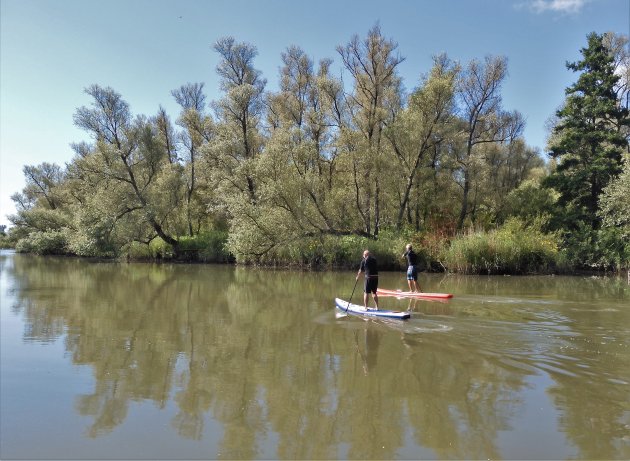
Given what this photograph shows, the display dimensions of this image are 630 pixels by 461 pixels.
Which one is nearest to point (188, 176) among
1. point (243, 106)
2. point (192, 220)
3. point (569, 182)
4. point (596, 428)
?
point (192, 220)

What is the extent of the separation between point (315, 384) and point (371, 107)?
28.3m

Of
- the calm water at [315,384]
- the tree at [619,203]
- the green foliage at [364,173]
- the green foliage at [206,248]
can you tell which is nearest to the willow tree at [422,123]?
the green foliage at [364,173]

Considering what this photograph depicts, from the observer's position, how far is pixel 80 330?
10438 mm

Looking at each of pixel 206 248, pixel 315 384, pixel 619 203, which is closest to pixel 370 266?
pixel 315 384

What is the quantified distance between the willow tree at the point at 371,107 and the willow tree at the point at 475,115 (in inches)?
202

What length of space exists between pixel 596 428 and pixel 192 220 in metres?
42.2

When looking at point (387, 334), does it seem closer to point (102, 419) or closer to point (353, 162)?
point (102, 419)

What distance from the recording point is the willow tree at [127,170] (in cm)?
3722

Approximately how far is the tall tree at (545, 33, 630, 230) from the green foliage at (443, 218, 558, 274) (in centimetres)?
393

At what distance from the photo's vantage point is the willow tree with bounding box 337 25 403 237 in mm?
30719

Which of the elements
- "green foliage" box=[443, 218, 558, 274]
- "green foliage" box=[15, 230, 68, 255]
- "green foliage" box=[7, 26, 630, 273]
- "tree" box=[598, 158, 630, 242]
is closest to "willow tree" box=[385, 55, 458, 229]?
"green foliage" box=[7, 26, 630, 273]

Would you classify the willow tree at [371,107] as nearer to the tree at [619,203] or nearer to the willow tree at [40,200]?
the tree at [619,203]

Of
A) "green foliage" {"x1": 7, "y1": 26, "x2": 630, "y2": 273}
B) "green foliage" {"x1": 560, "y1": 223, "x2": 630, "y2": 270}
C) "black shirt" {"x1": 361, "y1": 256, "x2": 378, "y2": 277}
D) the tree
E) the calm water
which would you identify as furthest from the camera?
"green foliage" {"x1": 7, "y1": 26, "x2": 630, "y2": 273}

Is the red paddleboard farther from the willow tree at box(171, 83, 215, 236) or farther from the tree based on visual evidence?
the willow tree at box(171, 83, 215, 236)
